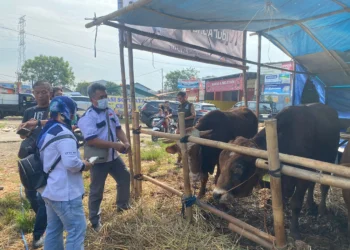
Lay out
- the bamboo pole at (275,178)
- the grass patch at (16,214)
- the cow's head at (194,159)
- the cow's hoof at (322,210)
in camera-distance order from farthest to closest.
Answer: the cow's head at (194,159) < the cow's hoof at (322,210) < the grass patch at (16,214) < the bamboo pole at (275,178)

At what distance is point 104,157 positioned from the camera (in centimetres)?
345

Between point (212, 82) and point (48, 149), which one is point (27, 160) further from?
point (212, 82)

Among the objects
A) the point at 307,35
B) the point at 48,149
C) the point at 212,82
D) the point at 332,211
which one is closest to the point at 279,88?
the point at 212,82

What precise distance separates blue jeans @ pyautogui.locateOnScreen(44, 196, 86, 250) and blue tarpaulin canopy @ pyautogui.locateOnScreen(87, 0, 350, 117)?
7.30 feet

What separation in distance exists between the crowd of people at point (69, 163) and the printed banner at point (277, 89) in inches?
952

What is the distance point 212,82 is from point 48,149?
101 feet

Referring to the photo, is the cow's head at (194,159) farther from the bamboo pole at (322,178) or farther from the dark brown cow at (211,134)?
the bamboo pole at (322,178)

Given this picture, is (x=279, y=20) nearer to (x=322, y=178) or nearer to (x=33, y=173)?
(x=322, y=178)

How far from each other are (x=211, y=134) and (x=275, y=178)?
2462mm

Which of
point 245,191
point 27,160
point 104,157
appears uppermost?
point 27,160

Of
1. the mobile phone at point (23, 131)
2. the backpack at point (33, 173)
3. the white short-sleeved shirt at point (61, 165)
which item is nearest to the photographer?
the white short-sleeved shirt at point (61, 165)

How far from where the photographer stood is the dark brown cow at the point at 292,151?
310 cm

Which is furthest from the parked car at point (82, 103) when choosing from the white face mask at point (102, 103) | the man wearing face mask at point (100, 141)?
the white face mask at point (102, 103)

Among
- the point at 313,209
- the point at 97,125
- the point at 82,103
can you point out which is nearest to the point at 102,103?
the point at 97,125
